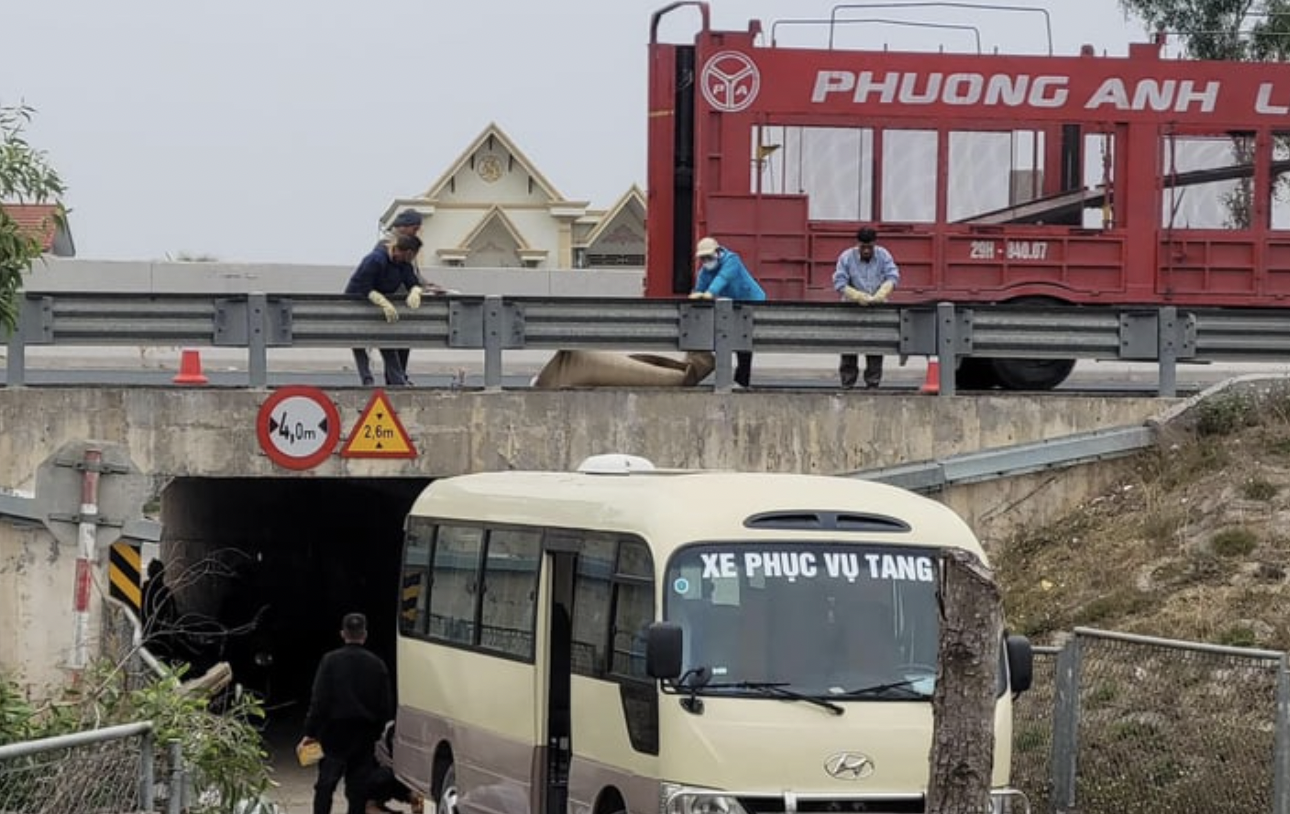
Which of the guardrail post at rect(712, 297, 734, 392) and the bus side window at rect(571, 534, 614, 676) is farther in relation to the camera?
the guardrail post at rect(712, 297, 734, 392)

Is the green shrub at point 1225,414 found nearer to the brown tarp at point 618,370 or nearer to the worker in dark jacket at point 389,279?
the brown tarp at point 618,370

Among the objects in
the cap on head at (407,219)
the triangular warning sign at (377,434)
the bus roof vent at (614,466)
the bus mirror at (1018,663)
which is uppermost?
the cap on head at (407,219)

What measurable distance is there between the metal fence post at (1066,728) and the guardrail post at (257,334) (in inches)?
268

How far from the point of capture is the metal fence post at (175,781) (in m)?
10.2

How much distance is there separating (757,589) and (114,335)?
25.9ft

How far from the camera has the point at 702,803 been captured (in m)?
11.2

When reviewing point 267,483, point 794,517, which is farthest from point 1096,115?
point 794,517

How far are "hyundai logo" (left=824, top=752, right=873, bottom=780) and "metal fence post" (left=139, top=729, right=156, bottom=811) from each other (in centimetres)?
332

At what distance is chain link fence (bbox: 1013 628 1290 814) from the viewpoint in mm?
12578

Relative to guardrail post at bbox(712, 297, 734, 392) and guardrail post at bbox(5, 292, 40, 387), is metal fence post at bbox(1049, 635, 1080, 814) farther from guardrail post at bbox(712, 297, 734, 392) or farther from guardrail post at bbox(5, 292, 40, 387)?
guardrail post at bbox(5, 292, 40, 387)

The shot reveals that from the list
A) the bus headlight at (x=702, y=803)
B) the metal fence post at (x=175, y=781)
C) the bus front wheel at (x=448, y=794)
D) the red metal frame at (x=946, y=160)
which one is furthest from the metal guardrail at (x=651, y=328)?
the metal fence post at (x=175, y=781)

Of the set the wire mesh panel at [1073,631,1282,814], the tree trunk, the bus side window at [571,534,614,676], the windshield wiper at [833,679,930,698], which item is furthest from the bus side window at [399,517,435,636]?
the tree trunk

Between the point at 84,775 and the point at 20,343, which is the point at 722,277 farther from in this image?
the point at 84,775

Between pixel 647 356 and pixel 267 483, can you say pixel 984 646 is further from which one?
pixel 267 483
